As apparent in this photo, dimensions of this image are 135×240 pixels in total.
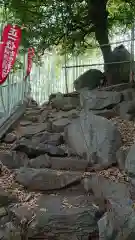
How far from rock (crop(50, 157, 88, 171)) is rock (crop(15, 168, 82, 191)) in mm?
283

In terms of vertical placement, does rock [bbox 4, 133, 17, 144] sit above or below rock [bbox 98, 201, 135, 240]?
above

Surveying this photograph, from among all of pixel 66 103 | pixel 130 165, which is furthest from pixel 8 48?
pixel 130 165

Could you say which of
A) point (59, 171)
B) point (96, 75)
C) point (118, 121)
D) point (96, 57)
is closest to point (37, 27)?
point (96, 75)

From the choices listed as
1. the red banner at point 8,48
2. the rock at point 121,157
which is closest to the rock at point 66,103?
the red banner at point 8,48

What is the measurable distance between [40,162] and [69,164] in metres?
0.41

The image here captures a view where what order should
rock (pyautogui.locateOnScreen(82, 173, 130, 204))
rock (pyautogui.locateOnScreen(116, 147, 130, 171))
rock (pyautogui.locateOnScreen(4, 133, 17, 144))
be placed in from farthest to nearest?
1. rock (pyautogui.locateOnScreen(4, 133, 17, 144))
2. rock (pyautogui.locateOnScreen(116, 147, 130, 171))
3. rock (pyautogui.locateOnScreen(82, 173, 130, 204))

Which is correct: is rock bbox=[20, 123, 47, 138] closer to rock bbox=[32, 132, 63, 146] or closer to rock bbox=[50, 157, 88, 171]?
rock bbox=[32, 132, 63, 146]

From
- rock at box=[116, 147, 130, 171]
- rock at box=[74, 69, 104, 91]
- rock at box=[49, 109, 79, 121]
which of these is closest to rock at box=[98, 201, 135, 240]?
rock at box=[116, 147, 130, 171]

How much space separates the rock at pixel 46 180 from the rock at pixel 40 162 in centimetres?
42

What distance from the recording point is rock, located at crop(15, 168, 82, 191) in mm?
4293

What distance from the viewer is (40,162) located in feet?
16.0

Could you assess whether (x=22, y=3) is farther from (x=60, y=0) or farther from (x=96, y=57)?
(x=96, y=57)

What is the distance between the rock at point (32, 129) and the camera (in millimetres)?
5965

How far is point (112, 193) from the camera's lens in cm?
389
